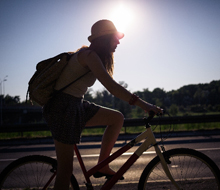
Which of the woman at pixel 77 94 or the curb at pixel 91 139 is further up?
the woman at pixel 77 94

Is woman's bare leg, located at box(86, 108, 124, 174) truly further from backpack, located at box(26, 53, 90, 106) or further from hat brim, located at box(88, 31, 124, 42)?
hat brim, located at box(88, 31, 124, 42)

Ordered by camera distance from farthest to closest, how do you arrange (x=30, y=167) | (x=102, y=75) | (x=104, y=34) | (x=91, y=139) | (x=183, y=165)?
(x=91, y=139) < (x=183, y=165) < (x=30, y=167) < (x=104, y=34) < (x=102, y=75)

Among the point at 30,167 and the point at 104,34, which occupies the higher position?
the point at 104,34

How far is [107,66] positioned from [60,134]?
750mm

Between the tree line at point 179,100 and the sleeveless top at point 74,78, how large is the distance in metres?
28.1

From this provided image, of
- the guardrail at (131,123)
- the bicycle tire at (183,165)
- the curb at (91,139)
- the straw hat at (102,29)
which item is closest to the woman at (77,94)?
the straw hat at (102,29)

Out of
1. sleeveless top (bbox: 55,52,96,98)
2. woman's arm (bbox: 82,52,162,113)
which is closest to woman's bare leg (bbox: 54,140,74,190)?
sleeveless top (bbox: 55,52,96,98)

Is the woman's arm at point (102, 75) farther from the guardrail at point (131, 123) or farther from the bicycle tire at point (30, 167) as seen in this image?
the guardrail at point (131, 123)

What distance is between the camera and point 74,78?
6.31ft

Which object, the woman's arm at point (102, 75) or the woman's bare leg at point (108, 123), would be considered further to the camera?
the woman's bare leg at point (108, 123)

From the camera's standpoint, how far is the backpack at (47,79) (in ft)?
6.30

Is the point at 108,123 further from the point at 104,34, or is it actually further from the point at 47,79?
the point at 104,34

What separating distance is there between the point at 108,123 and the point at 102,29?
880 mm

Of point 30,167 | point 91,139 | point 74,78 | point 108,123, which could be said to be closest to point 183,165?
point 108,123
